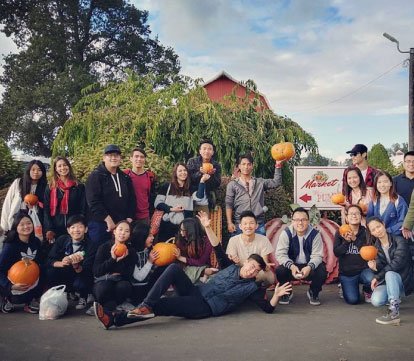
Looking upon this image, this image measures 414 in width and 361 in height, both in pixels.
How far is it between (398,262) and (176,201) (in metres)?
2.95

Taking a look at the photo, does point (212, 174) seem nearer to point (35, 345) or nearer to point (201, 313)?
point (201, 313)

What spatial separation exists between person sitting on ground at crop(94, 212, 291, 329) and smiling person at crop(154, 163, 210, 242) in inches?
33.1

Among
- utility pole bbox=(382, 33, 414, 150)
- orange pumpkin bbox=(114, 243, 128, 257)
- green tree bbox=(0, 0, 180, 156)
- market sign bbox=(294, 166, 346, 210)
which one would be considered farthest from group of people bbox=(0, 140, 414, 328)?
green tree bbox=(0, 0, 180, 156)

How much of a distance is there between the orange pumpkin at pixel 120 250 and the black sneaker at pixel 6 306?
4.89 feet

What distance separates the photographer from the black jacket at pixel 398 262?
5.59 metres

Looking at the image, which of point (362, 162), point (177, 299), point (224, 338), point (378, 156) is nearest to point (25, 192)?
point (177, 299)

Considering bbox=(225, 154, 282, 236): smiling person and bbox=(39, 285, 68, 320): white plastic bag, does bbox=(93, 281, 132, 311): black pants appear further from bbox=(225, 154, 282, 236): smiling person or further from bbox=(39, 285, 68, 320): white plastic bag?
bbox=(225, 154, 282, 236): smiling person

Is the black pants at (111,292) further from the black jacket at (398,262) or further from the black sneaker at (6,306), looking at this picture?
the black jacket at (398,262)

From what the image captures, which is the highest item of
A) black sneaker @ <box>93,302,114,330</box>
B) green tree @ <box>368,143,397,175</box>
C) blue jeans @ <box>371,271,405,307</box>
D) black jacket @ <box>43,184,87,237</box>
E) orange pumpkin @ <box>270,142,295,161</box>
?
green tree @ <box>368,143,397,175</box>

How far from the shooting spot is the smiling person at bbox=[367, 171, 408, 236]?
20.4ft

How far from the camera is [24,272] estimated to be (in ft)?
18.4

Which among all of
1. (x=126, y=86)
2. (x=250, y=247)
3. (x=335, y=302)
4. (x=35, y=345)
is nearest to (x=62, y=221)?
(x=35, y=345)

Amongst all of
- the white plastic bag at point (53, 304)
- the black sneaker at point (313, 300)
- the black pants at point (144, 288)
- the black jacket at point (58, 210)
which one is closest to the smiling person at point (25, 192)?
the black jacket at point (58, 210)

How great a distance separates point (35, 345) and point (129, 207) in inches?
87.7
